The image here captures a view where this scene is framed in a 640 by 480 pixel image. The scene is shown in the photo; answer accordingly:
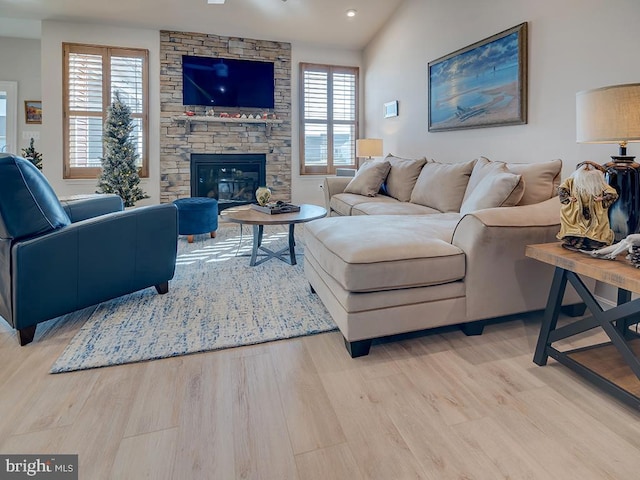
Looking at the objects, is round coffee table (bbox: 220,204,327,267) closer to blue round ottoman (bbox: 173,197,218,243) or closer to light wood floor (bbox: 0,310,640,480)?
blue round ottoman (bbox: 173,197,218,243)

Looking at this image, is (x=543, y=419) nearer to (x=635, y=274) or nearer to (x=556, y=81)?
(x=635, y=274)

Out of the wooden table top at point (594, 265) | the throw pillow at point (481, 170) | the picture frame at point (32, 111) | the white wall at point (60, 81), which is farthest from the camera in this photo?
the picture frame at point (32, 111)

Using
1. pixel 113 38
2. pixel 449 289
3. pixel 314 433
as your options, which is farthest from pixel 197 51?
pixel 314 433

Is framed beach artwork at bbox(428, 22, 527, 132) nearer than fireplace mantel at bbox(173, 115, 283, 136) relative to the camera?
Yes

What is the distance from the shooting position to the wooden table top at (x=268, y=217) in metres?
2.96

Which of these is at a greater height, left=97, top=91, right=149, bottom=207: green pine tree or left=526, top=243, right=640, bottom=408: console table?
left=97, top=91, right=149, bottom=207: green pine tree

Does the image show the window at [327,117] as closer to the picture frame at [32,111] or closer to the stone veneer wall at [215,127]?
the stone veneer wall at [215,127]

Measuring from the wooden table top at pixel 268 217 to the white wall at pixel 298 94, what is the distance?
9.08 feet

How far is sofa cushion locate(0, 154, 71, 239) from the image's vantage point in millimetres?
1772

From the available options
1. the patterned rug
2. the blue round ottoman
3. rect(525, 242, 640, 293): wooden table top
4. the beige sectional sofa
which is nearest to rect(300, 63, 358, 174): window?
the blue round ottoman

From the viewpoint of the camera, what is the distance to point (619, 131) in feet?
5.12

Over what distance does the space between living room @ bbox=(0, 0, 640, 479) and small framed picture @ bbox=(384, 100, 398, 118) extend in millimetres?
2476

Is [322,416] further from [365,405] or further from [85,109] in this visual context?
[85,109]

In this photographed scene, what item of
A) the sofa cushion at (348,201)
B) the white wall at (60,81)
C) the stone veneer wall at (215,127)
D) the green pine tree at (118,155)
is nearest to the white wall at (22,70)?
the white wall at (60,81)
